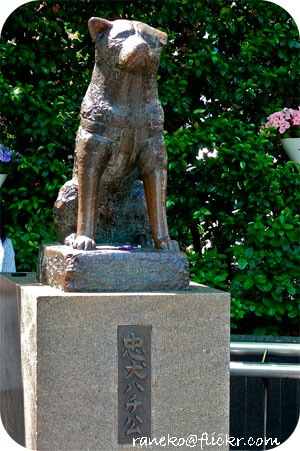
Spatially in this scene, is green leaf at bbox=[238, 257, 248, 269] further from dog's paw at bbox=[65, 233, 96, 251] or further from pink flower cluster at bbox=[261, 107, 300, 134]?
dog's paw at bbox=[65, 233, 96, 251]

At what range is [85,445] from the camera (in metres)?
3.04

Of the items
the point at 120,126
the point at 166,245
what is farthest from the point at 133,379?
the point at 120,126

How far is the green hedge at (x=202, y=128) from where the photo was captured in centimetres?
512

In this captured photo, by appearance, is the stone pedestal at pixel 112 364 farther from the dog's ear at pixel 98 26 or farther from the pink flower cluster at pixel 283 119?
the pink flower cluster at pixel 283 119

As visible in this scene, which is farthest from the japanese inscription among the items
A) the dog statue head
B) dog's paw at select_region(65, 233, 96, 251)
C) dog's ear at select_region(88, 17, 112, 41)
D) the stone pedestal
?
dog's ear at select_region(88, 17, 112, 41)

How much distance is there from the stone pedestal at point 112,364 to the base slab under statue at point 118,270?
9 cm

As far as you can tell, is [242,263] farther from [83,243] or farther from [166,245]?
[83,243]

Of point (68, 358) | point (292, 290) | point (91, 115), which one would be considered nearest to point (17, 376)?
point (68, 358)

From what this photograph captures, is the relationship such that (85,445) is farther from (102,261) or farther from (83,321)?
(102,261)

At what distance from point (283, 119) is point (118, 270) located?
106 inches

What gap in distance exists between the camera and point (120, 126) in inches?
127

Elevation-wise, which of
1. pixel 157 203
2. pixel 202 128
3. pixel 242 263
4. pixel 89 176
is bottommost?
pixel 242 263

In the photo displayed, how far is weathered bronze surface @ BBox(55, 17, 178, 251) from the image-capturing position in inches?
124

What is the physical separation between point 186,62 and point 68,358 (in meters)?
3.10
